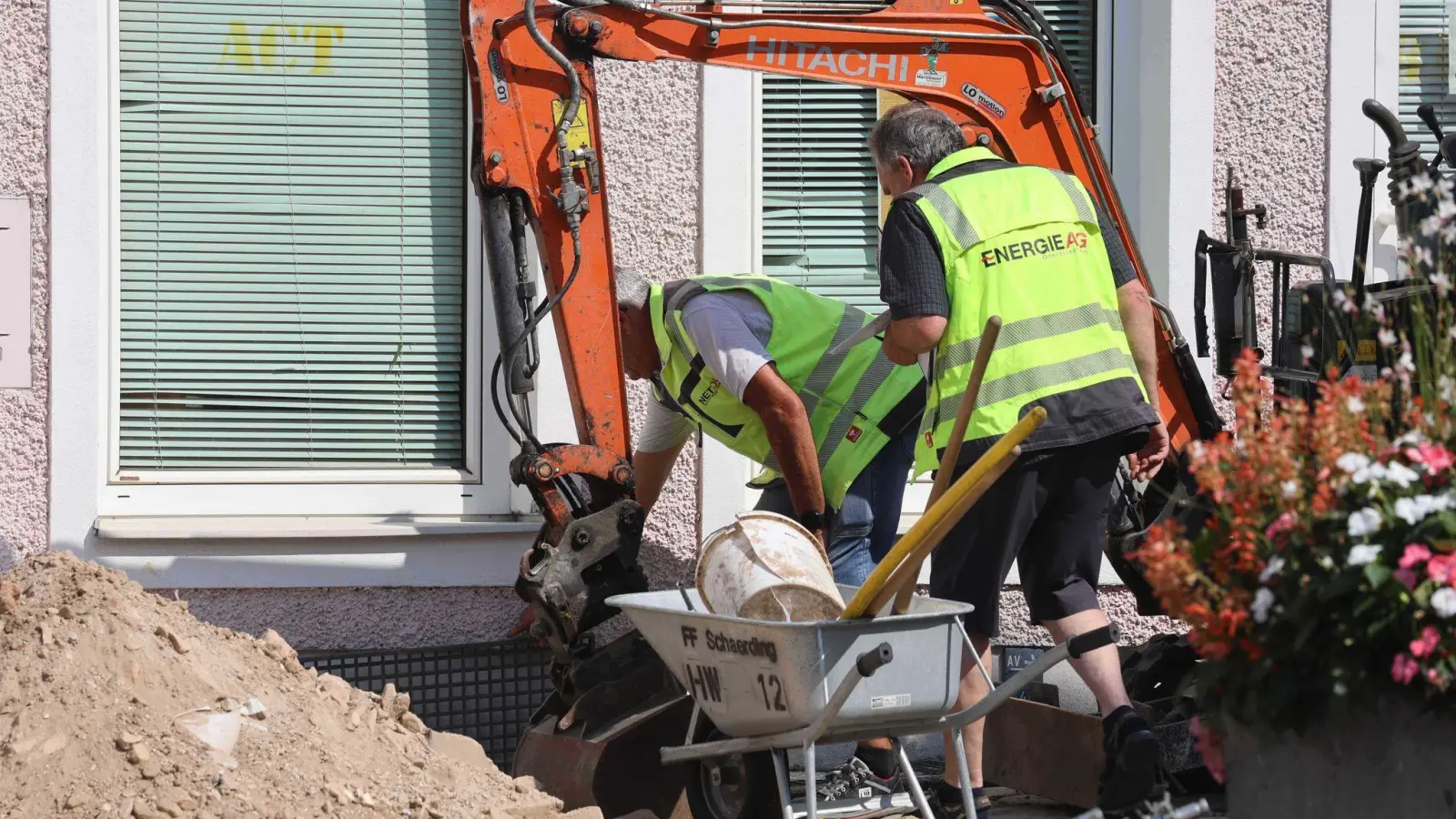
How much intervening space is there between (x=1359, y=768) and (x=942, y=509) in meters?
1.06

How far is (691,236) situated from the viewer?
19.3ft

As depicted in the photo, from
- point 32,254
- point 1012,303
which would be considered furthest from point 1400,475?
point 32,254

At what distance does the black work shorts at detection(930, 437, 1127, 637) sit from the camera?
4156mm

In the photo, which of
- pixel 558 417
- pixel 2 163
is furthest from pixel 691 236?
pixel 2 163

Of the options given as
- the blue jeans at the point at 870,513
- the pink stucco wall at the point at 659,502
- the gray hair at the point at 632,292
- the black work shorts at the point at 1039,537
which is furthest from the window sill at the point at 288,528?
the black work shorts at the point at 1039,537

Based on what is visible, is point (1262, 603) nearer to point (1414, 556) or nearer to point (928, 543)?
point (1414, 556)

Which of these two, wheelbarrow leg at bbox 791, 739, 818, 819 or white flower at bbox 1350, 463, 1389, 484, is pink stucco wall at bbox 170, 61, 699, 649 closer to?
wheelbarrow leg at bbox 791, 739, 818, 819

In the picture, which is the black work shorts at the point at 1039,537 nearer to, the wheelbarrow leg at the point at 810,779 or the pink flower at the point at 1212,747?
the wheelbarrow leg at the point at 810,779

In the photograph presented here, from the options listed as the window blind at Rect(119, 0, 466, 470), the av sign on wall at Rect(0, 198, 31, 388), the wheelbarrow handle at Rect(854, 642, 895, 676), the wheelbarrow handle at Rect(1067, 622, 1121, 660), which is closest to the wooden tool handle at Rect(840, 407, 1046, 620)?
the wheelbarrow handle at Rect(854, 642, 895, 676)

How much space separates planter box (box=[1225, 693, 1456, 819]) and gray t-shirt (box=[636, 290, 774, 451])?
2.18m

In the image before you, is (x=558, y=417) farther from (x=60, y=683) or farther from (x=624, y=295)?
(x=60, y=683)

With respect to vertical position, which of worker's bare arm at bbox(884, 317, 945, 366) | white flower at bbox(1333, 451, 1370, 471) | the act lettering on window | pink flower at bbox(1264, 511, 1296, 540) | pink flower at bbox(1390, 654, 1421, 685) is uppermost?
the act lettering on window

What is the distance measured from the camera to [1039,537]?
4.29m

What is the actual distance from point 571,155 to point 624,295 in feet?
1.51
